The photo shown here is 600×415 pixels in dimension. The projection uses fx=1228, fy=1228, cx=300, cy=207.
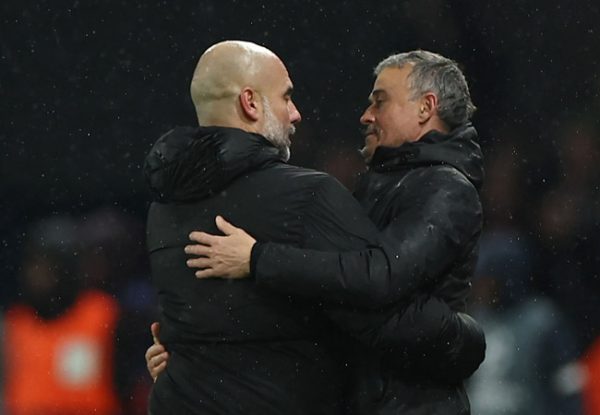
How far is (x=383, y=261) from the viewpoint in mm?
2045

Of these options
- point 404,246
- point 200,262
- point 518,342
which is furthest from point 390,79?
point 518,342

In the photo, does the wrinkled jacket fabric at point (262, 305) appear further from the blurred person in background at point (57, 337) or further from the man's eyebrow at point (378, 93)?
the blurred person in background at point (57, 337)

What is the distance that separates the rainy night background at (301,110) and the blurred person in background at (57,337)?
18mm

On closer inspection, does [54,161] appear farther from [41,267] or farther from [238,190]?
[238,190]

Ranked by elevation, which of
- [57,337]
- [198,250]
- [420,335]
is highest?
[198,250]

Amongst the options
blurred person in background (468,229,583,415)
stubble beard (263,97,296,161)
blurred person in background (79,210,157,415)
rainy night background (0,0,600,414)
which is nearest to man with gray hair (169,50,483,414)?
stubble beard (263,97,296,161)

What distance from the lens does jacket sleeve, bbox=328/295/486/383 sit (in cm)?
209

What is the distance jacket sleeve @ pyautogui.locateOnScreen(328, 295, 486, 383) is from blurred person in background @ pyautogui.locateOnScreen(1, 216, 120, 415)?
10.5ft

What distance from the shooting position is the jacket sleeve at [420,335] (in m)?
2.09

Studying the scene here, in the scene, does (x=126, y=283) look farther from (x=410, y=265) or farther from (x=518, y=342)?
(x=410, y=265)

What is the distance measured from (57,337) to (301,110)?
145cm

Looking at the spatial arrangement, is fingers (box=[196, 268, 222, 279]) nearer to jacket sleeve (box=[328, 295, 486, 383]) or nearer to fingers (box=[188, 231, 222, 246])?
fingers (box=[188, 231, 222, 246])

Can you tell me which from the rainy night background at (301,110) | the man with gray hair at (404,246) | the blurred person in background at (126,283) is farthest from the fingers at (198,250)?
the blurred person in background at (126,283)

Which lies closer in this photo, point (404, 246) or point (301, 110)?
point (404, 246)
